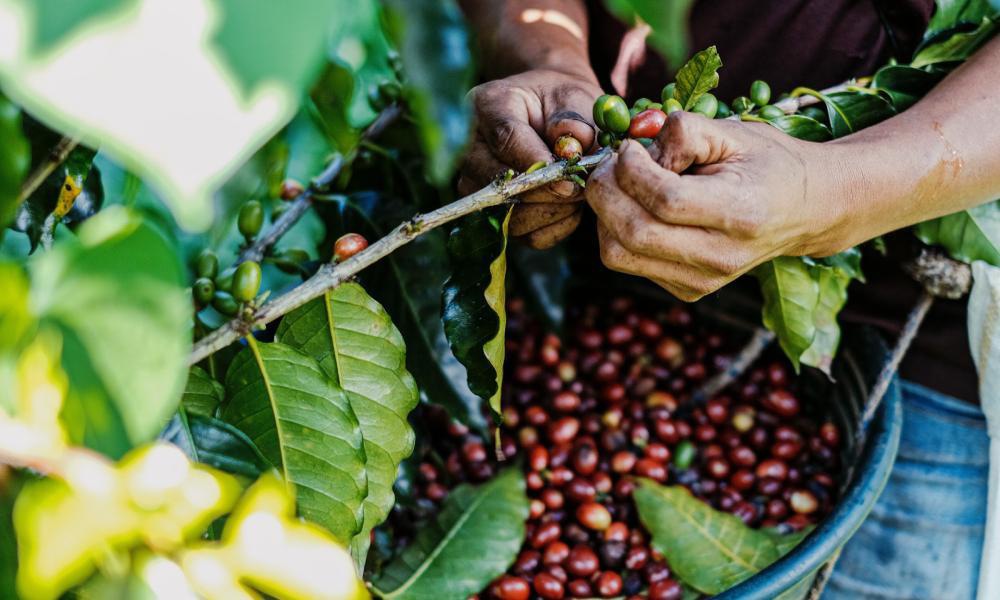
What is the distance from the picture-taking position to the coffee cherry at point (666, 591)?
1.37m

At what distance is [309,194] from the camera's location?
130 centimetres

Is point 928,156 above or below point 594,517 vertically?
above

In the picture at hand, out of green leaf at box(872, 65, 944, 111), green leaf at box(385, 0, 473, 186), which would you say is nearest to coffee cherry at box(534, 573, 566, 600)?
green leaf at box(872, 65, 944, 111)

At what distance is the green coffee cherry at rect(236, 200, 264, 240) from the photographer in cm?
114

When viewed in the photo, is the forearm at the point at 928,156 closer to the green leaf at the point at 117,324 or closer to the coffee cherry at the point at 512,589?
the coffee cherry at the point at 512,589

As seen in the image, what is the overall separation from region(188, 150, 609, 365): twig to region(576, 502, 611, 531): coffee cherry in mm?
748

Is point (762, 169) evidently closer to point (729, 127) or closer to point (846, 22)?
point (729, 127)

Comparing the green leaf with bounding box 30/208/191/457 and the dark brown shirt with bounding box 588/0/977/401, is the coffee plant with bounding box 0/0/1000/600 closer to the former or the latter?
the green leaf with bounding box 30/208/191/457

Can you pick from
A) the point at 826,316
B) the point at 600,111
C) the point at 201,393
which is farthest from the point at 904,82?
the point at 201,393

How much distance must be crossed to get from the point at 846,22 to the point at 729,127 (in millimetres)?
666

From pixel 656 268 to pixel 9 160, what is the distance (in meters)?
0.72

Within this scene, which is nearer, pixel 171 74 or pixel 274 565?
pixel 171 74

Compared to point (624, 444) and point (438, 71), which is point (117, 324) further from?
point (624, 444)

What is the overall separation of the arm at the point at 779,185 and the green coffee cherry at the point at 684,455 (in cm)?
61
